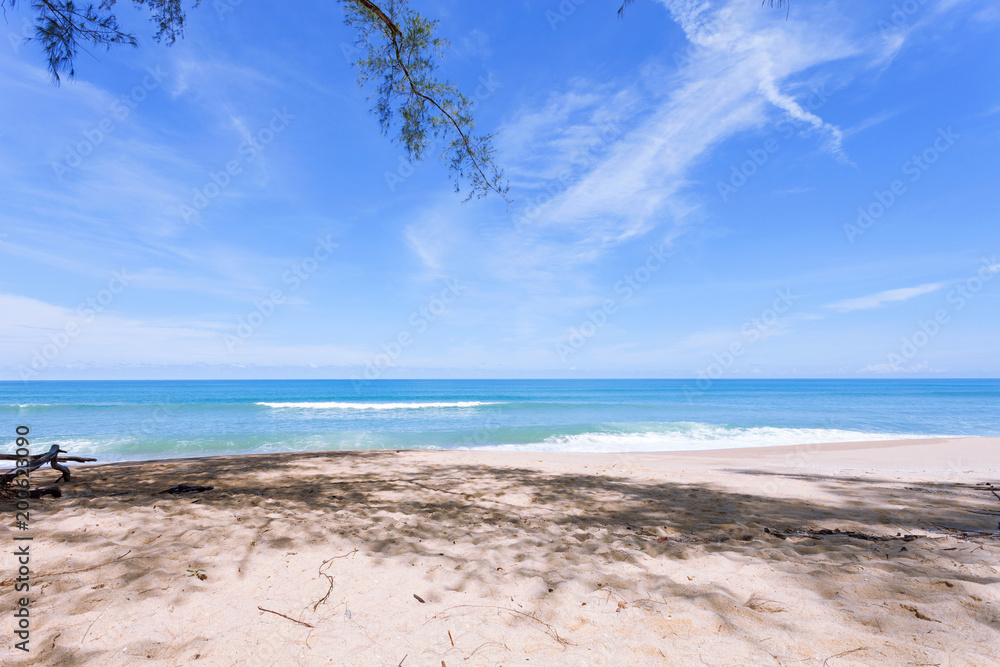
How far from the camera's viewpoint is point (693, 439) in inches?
685

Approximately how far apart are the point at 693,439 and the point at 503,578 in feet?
54.4

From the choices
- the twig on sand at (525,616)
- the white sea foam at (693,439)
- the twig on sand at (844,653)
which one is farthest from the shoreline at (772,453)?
the twig on sand at (844,653)

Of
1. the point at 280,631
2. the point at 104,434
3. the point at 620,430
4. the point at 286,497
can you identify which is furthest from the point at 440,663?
the point at 104,434

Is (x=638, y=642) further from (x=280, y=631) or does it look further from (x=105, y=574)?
(x=105, y=574)

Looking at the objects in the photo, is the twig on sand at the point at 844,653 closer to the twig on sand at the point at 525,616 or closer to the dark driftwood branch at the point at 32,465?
the twig on sand at the point at 525,616

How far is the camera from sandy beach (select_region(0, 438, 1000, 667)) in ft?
7.37

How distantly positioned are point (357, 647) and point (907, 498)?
786cm

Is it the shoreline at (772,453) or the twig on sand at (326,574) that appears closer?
the twig on sand at (326,574)

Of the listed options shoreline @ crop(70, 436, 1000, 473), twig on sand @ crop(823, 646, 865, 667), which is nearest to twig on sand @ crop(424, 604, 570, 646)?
twig on sand @ crop(823, 646, 865, 667)

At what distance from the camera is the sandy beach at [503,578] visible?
2.25 metres

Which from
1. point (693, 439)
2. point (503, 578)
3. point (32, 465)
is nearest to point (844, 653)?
point (503, 578)

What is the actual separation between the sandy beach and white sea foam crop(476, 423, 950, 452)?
9.23m

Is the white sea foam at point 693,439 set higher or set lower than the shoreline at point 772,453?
lower

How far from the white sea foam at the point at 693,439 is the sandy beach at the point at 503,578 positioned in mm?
9226
